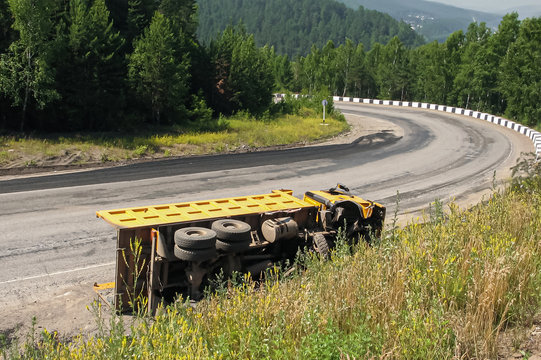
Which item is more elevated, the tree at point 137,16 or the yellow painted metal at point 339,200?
the tree at point 137,16

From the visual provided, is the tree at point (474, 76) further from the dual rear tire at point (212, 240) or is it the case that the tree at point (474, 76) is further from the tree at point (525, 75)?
the dual rear tire at point (212, 240)

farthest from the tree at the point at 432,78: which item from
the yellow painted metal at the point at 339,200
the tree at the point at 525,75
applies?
the yellow painted metal at the point at 339,200

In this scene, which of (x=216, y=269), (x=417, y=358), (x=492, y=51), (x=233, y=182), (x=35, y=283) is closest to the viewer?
(x=417, y=358)

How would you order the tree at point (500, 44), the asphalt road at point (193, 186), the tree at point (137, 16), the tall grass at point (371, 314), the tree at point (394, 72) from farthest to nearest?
the tree at point (394, 72) < the tree at point (500, 44) < the tree at point (137, 16) < the asphalt road at point (193, 186) < the tall grass at point (371, 314)

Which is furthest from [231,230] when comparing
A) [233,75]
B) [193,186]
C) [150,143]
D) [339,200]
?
[233,75]

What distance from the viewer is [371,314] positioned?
5363 millimetres

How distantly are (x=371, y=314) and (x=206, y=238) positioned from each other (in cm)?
356

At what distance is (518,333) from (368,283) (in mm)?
1654

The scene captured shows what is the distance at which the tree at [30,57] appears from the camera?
2203 cm

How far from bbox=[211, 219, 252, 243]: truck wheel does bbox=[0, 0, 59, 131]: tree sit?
55.8 feet

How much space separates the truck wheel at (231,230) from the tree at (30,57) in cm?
1701

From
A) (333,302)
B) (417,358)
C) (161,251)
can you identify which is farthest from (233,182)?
(417,358)

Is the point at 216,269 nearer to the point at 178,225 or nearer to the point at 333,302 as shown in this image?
the point at 178,225

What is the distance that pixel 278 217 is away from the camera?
32.0 ft
